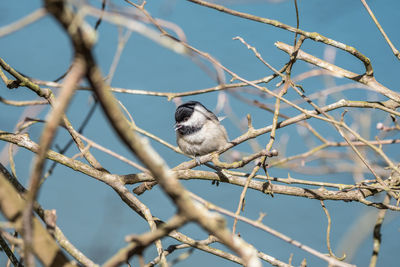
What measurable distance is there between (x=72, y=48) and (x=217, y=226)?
307 millimetres

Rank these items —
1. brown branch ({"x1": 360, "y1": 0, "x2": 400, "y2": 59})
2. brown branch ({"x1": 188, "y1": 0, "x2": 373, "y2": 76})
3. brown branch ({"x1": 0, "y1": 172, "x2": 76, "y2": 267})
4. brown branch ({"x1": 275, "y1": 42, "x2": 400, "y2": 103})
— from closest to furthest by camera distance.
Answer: brown branch ({"x1": 0, "y1": 172, "x2": 76, "y2": 267}), brown branch ({"x1": 188, "y1": 0, "x2": 373, "y2": 76}), brown branch ({"x1": 360, "y1": 0, "x2": 400, "y2": 59}), brown branch ({"x1": 275, "y1": 42, "x2": 400, "y2": 103})

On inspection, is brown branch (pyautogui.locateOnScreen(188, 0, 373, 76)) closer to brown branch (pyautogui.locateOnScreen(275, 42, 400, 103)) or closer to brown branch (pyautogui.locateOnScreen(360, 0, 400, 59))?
brown branch (pyautogui.locateOnScreen(275, 42, 400, 103))

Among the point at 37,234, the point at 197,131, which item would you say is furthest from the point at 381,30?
the point at 197,131

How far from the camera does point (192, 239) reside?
1.76m

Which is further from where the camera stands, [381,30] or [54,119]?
[381,30]

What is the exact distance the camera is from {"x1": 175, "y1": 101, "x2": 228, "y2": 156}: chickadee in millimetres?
3523

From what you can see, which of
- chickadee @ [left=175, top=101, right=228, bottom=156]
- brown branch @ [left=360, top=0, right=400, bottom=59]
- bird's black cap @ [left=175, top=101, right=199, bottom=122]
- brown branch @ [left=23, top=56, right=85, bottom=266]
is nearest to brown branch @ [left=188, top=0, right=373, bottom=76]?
brown branch @ [left=360, top=0, right=400, bottom=59]

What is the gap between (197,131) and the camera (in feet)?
11.7

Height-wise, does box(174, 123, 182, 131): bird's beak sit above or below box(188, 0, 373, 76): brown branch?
above

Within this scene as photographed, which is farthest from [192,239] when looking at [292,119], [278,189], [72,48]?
[72,48]

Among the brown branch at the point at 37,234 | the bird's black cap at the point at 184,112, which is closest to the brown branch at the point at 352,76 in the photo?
the brown branch at the point at 37,234

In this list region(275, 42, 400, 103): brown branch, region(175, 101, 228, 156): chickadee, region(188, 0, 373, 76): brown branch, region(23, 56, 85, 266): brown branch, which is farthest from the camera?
region(175, 101, 228, 156): chickadee

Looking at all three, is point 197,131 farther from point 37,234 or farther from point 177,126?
point 37,234

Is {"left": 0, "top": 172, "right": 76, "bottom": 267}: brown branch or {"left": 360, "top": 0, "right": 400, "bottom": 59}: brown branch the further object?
{"left": 360, "top": 0, "right": 400, "bottom": 59}: brown branch
